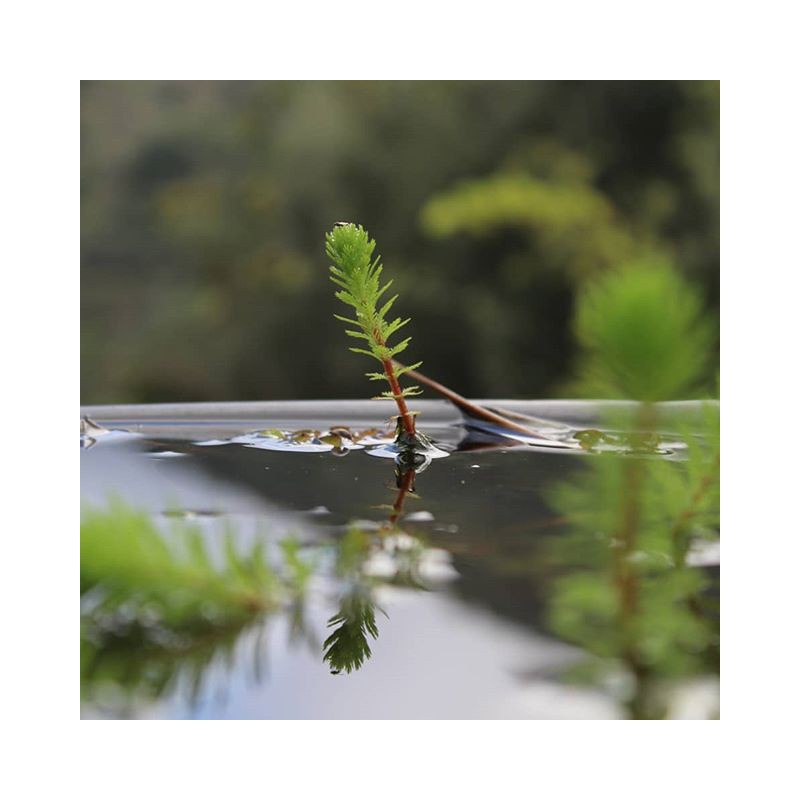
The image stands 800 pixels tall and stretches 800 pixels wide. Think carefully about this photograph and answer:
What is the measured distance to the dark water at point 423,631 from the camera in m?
0.27

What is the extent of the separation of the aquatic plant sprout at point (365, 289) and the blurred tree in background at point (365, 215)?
4104 mm

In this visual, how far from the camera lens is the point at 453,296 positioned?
499cm

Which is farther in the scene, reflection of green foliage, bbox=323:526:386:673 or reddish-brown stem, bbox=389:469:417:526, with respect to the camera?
reddish-brown stem, bbox=389:469:417:526

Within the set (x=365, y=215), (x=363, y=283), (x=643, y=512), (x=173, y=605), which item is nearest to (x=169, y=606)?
(x=173, y=605)

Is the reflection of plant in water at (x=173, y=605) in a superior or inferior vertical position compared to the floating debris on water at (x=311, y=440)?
inferior

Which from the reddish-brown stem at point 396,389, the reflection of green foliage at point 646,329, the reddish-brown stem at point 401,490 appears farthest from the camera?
the reddish-brown stem at point 396,389

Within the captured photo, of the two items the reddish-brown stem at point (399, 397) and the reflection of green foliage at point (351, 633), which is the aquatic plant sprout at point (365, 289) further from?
the reflection of green foliage at point (351, 633)

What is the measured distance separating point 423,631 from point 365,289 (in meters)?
0.27

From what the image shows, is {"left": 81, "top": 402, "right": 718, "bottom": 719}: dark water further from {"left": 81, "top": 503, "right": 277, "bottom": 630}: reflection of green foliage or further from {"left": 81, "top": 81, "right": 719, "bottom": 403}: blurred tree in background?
{"left": 81, "top": 81, "right": 719, "bottom": 403}: blurred tree in background

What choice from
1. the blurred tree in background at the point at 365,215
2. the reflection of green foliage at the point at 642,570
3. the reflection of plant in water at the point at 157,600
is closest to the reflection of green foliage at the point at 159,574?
the reflection of plant in water at the point at 157,600

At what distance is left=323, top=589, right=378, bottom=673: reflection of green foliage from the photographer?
0.29 metres

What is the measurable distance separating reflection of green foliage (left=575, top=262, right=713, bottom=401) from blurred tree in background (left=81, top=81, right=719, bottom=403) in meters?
4.34

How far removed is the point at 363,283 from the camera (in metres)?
0.53

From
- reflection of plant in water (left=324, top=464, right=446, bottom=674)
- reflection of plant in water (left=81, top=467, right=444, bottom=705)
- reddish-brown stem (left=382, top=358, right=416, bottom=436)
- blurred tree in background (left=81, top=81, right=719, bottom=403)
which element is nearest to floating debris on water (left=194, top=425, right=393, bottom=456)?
reddish-brown stem (left=382, top=358, right=416, bottom=436)
